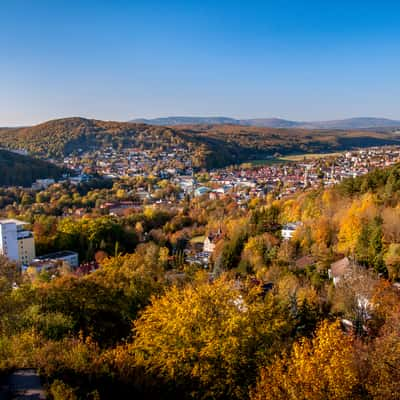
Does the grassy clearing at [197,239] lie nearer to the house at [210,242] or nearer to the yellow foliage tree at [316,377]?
the house at [210,242]

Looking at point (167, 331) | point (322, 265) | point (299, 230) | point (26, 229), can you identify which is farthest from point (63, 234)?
point (167, 331)

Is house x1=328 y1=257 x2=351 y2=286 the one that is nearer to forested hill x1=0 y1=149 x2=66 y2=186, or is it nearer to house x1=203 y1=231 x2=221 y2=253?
house x1=203 y1=231 x2=221 y2=253

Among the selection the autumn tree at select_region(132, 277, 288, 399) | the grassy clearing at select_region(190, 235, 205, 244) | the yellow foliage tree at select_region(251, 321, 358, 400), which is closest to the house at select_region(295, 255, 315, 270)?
the grassy clearing at select_region(190, 235, 205, 244)

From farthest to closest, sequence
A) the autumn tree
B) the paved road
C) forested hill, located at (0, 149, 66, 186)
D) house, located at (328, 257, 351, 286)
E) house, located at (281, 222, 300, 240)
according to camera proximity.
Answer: forested hill, located at (0, 149, 66, 186) → house, located at (281, 222, 300, 240) → house, located at (328, 257, 351, 286) → the autumn tree → the paved road

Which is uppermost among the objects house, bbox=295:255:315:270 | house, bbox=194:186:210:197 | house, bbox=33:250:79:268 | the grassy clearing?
house, bbox=295:255:315:270

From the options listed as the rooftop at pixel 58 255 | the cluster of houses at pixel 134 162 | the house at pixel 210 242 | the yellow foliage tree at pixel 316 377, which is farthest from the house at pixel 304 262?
the cluster of houses at pixel 134 162

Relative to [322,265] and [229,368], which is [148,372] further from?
[322,265]
